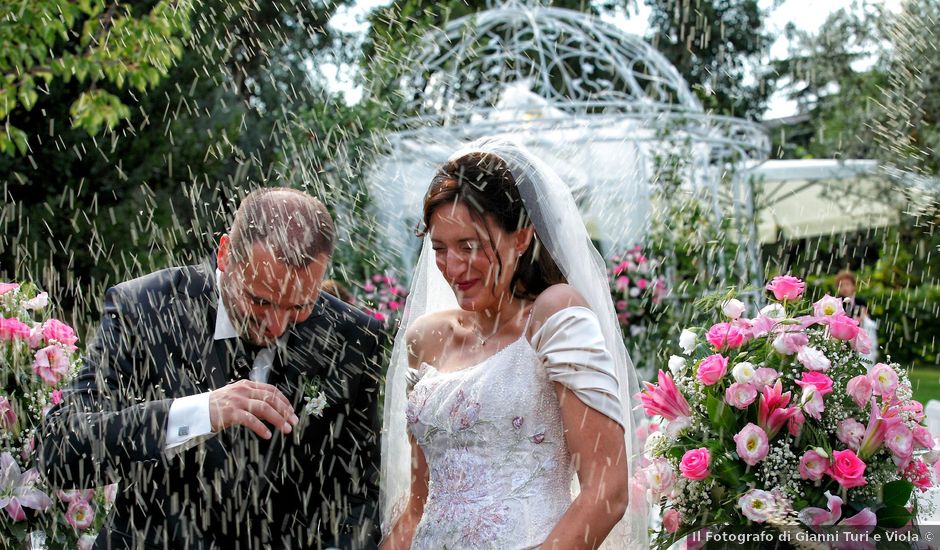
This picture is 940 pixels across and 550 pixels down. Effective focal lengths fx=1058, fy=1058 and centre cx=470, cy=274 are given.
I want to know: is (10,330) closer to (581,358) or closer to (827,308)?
(581,358)

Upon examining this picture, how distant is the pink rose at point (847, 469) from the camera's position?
299cm

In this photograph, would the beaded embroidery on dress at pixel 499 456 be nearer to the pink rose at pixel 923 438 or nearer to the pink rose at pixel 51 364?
the pink rose at pixel 923 438

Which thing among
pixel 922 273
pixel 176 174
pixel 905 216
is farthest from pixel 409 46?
pixel 922 273

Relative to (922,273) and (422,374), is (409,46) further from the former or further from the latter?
(922,273)

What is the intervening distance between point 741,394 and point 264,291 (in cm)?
142

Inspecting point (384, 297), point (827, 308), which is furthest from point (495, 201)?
point (384, 297)

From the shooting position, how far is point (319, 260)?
3072 millimetres

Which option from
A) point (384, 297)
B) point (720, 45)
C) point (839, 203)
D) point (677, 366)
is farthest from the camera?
point (720, 45)

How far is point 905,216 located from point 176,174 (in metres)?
12.1

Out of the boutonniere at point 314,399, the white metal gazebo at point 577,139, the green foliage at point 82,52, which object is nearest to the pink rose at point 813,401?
the boutonniere at point 314,399

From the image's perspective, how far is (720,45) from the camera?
86.9 feet

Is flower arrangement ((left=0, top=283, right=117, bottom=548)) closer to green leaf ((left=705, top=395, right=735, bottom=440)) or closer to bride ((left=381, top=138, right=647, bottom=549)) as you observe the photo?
bride ((left=381, top=138, right=647, bottom=549))

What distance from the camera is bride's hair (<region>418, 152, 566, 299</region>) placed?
2.88m

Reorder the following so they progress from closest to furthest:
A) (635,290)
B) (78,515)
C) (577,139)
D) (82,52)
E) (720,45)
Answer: (78,515) < (82,52) < (635,290) < (577,139) < (720,45)
